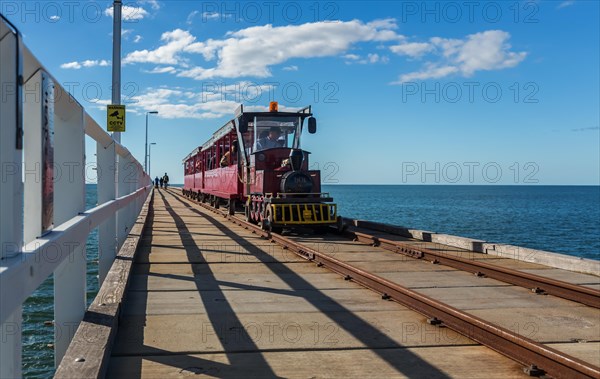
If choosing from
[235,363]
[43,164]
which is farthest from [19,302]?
[235,363]

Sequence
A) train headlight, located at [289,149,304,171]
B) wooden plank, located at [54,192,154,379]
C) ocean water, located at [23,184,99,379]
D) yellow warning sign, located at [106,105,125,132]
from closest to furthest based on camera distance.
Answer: wooden plank, located at [54,192,154,379]
ocean water, located at [23,184,99,379]
yellow warning sign, located at [106,105,125,132]
train headlight, located at [289,149,304,171]

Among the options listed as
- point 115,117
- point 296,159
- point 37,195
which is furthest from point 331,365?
point 296,159

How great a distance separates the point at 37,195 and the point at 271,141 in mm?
12840

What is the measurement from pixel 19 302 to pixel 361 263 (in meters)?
6.71

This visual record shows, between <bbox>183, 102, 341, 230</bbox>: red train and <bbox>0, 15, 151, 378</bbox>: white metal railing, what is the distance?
790 centimetres

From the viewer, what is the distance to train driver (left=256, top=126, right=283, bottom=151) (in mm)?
15742

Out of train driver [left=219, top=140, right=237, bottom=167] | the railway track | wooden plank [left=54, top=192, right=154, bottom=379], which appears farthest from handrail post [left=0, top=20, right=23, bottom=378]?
train driver [left=219, top=140, right=237, bottom=167]

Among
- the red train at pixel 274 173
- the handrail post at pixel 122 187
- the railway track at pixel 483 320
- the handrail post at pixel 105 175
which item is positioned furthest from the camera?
the red train at pixel 274 173

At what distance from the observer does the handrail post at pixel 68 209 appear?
4191 mm

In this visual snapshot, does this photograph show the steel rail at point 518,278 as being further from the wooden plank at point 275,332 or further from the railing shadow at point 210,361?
the railing shadow at point 210,361

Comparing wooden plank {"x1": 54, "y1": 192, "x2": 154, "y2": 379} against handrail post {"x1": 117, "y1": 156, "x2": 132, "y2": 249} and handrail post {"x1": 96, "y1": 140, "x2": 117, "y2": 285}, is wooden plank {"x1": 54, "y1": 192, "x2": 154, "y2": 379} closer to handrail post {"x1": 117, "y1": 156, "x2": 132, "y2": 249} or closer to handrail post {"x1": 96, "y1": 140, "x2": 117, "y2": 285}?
handrail post {"x1": 96, "y1": 140, "x2": 117, "y2": 285}

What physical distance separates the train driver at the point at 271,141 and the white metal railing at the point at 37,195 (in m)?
10.3

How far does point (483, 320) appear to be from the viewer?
171 inches

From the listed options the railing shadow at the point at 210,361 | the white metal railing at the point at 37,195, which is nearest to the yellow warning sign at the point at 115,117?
the railing shadow at the point at 210,361
